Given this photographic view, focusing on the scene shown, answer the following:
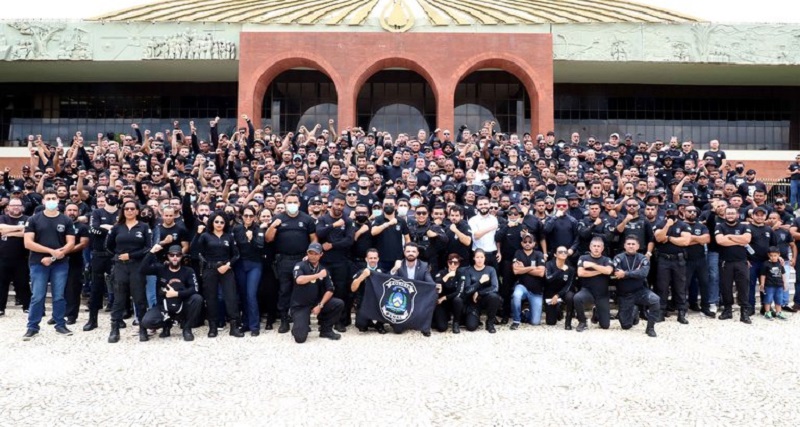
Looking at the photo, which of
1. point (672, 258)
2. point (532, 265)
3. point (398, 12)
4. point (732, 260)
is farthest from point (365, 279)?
point (398, 12)

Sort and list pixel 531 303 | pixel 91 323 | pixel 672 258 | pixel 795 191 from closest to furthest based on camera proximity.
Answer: pixel 91 323
pixel 531 303
pixel 672 258
pixel 795 191

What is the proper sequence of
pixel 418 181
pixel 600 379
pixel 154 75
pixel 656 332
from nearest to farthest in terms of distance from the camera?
pixel 600 379
pixel 656 332
pixel 418 181
pixel 154 75

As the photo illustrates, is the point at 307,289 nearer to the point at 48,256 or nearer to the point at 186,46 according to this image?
the point at 48,256

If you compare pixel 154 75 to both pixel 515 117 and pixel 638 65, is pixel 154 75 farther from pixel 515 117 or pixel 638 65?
pixel 638 65

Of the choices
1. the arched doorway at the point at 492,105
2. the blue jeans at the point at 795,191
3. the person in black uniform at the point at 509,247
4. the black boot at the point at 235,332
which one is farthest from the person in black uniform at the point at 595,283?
the arched doorway at the point at 492,105

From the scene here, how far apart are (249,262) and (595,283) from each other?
5.15m

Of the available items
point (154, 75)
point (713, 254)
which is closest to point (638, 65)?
point (713, 254)

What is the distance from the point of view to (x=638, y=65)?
67.5 ft

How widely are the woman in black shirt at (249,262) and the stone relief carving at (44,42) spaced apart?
16051mm

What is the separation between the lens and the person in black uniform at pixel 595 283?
25.7ft

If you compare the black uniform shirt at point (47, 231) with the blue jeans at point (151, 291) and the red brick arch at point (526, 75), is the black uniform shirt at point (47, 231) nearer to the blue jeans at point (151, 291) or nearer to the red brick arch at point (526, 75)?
the blue jeans at point (151, 291)

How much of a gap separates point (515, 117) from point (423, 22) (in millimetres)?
5930

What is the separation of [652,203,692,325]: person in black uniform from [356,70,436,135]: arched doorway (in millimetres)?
14543

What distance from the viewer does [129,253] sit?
7.18m
